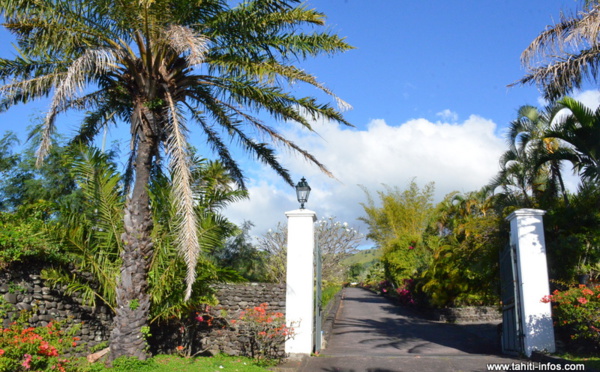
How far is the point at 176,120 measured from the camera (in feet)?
25.5

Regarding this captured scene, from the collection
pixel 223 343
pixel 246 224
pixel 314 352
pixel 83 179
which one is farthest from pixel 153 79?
pixel 246 224

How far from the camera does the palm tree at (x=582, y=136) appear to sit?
959cm

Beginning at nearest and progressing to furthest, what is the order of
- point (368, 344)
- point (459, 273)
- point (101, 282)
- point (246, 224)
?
1. point (101, 282)
2. point (368, 344)
3. point (459, 273)
4. point (246, 224)

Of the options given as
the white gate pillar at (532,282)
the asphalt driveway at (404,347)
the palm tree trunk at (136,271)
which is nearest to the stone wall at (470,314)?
the asphalt driveway at (404,347)

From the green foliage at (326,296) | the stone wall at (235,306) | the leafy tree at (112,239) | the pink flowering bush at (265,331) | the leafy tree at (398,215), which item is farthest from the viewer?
the leafy tree at (398,215)

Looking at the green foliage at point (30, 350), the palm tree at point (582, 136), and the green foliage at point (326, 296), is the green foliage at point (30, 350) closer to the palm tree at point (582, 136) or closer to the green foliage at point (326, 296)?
the green foliage at point (326, 296)

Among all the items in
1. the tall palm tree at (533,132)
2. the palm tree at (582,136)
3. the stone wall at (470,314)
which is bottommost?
the stone wall at (470,314)

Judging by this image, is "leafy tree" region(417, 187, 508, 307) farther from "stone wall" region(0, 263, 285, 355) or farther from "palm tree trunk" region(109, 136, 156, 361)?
"palm tree trunk" region(109, 136, 156, 361)

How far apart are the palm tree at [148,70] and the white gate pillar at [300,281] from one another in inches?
50.4

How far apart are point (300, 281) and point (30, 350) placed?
4685mm

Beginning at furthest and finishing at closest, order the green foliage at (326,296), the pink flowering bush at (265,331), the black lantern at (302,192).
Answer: the green foliage at (326,296) < the black lantern at (302,192) < the pink flowering bush at (265,331)

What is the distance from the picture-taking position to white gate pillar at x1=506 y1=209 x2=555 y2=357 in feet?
27.8

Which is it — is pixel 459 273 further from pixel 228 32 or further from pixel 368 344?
pixel 228 32

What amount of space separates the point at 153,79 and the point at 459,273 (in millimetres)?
12476
